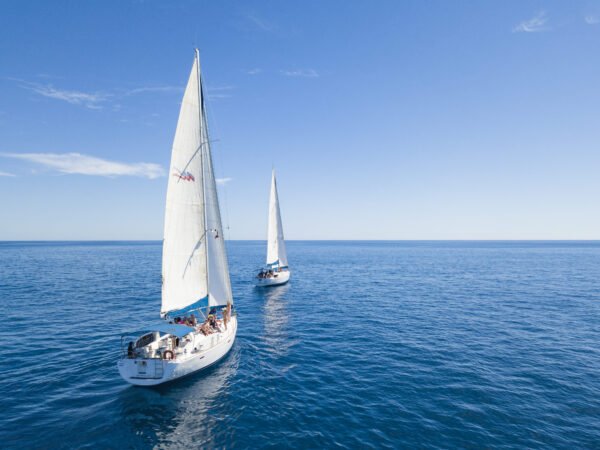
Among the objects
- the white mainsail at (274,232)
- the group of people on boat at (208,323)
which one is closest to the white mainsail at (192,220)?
the group of people on boat at (208,323)

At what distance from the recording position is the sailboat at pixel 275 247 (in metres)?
56.8

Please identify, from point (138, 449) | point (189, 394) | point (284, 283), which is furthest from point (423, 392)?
point (284, 283)

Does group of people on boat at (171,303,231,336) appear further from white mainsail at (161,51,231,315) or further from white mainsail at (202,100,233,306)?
white mainsail at (202,100,233,306)

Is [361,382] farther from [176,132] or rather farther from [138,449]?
[176,132]

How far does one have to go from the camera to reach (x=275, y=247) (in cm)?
6003

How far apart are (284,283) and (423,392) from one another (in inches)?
1635

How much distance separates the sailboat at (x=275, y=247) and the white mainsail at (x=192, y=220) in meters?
31.7

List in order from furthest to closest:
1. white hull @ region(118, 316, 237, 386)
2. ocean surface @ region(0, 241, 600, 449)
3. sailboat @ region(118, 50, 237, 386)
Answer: sailboat @ region(118, 50, 237, 386), white hull @ region(118, 316, 237, 386), ocean surface @ region(0, 241, 600, 449)

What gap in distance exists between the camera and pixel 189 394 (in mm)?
19156

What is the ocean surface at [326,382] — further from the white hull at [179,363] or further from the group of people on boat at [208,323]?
the group of people on boat at [208,323]

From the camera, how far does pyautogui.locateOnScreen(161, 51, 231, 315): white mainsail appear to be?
2195cm

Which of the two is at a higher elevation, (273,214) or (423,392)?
(273,214)

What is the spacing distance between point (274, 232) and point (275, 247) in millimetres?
3005

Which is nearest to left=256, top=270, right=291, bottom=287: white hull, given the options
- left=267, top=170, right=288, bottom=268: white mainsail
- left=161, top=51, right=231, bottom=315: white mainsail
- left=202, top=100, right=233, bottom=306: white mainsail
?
left=267, top=170, right=288, bottom=268: white mainsail
